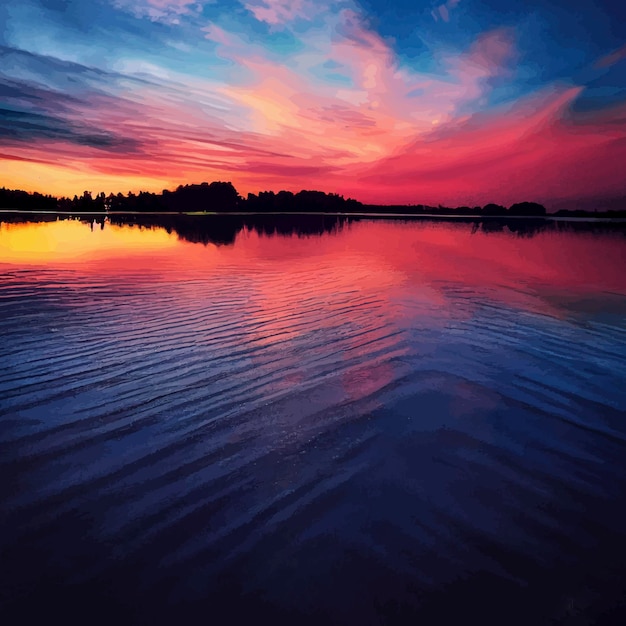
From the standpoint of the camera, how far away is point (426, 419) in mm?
5750

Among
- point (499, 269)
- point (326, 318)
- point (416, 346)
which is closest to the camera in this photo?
point (416, 346)

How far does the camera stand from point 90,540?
3518 millimetres

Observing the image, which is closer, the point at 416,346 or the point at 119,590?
the point at 119,590

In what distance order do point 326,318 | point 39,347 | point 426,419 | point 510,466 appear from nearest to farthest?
point 510,466 → point 426,419 → point 39,347 → point 326,318

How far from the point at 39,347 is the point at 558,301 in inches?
597

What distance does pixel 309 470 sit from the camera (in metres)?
4.53

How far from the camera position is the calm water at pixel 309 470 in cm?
310

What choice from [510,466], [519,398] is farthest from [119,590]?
[519,398]

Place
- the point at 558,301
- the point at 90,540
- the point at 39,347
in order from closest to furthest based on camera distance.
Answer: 1. the point at 90,540
2. the point at 39,347
3. the point at 558,301

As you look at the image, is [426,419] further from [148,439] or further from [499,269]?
[499,269]

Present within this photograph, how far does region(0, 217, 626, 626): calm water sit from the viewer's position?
10.2 ft

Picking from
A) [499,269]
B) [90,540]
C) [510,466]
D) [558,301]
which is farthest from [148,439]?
[499,269]

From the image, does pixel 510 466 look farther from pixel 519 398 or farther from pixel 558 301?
pixel 558 301

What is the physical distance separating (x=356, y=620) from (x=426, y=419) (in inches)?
126
